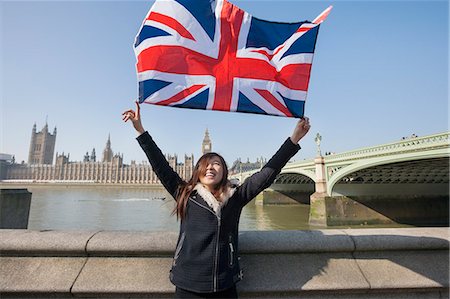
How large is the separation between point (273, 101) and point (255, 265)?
1495 mm

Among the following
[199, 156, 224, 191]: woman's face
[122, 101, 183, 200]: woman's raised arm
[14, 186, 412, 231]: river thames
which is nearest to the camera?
[199, 156, 224, 191]: woman's face

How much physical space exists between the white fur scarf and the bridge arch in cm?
1317

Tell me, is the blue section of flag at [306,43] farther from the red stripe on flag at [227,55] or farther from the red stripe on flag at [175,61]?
the red stripe on flag at [175,61]

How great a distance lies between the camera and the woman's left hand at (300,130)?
2061 mm

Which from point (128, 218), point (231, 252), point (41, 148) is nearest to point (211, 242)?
point (231, 252)

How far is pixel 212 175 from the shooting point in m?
1.92

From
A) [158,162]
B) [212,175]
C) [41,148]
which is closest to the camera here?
[212,175]

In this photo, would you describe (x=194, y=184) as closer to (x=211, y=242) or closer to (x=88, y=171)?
(x=211, y=242)

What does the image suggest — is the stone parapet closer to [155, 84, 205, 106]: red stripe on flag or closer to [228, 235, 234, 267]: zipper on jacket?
[228, 235, 234, 267]: zipper on jacket

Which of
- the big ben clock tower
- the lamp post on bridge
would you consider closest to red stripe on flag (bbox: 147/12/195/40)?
the lamp post on bridge

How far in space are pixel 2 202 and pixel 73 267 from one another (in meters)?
3.63

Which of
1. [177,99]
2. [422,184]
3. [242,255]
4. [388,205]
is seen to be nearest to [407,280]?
[242,255]

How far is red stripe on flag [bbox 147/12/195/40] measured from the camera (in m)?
2.61

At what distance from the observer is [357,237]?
2.41 meters
